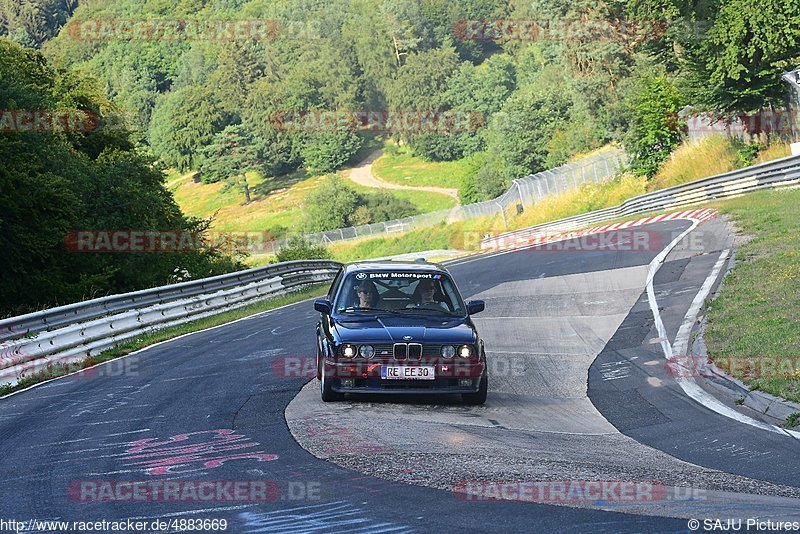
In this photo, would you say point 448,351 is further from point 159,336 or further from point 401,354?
point 159,336

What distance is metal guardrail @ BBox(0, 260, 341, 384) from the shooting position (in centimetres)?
1455

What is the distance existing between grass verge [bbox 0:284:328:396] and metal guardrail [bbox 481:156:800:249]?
15.0m

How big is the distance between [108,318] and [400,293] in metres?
7.99

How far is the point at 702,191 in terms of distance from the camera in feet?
128

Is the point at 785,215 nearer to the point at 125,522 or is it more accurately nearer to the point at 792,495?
the point at 792,495

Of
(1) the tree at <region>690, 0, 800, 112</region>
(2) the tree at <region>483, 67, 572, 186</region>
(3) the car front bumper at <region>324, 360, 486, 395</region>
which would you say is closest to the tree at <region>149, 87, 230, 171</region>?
(2) the tree at <region>483, 67, 572, 186</region>

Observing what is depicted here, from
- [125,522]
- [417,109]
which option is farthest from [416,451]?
[417,109]

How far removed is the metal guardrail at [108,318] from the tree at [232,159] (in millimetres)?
112671

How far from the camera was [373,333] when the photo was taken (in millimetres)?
10875
